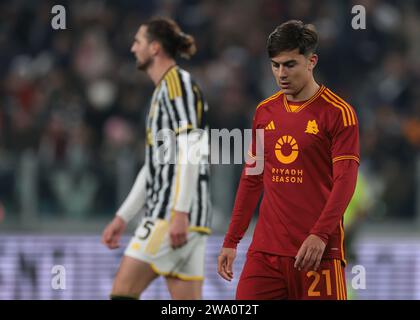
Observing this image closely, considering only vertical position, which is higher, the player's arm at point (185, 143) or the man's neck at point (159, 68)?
the man's neck at point (159, 68)

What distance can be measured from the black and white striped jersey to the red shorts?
1.30 meters

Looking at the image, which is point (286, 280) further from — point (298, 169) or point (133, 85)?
point (133, 85)

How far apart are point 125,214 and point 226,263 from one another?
5.12 ft

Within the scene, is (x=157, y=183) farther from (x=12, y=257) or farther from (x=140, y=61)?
(x=12, y=257)

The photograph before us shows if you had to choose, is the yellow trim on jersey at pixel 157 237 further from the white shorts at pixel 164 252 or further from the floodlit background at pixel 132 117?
the floodlit background at pixel 132 117

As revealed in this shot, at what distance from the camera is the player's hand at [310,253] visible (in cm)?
482

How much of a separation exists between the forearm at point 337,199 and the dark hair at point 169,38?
2089 millimetres

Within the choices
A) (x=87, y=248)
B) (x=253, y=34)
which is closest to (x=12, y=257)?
(x=87, y=248)

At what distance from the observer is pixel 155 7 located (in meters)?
14.3

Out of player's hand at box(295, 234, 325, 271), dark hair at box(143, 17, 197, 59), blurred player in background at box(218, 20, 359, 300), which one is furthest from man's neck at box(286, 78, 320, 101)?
dark hair at box(143, 17, 197, 59)

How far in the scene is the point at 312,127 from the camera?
5059 millimetres

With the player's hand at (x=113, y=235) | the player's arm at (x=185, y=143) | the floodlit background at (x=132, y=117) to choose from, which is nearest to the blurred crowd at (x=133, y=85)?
the floodlit background at (x=132, y=117)
